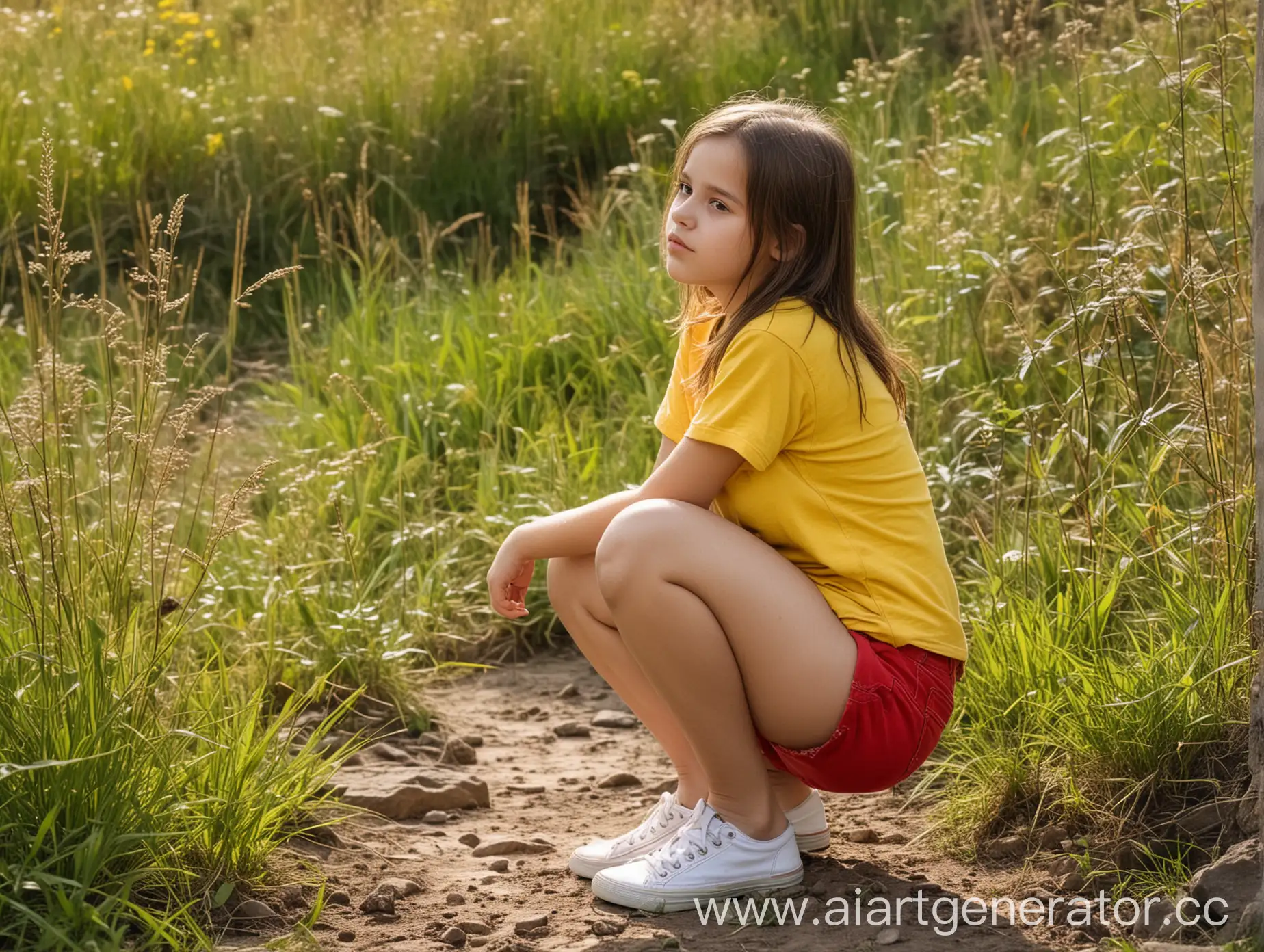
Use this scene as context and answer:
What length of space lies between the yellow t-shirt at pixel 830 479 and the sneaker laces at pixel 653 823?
0.47 metres

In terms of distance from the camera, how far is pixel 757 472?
2238 millimetres

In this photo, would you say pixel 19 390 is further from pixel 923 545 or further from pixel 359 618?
pixel 923 545

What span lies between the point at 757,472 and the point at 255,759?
3.18ft

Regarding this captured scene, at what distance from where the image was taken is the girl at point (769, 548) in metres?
2.12

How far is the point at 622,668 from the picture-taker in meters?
2.41

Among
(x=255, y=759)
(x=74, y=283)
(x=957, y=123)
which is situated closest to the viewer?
(x=255, y=759)

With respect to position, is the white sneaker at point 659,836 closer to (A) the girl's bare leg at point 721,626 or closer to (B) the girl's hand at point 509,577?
(A) the girl's bare leg at point 721,626

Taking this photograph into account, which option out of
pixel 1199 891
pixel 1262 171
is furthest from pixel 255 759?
pixel 1262 171

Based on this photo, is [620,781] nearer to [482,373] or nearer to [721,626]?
[721,626]

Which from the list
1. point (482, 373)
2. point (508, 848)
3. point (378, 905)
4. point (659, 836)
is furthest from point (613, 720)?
point (482, 373)

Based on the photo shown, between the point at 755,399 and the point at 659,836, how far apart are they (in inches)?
30.4

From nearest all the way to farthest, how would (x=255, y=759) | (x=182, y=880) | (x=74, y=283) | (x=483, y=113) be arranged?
(x=182, y=880) → (x=255, y=759) → (x=74, y=283) → (x=483, y=113)

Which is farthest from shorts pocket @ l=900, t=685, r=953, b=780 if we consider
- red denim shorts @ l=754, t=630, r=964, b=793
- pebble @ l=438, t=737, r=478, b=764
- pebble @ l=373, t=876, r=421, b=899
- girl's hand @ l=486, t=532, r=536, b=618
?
pebble @ l=438, t=737, r=478, b=764

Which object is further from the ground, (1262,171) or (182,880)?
(1262,171)
